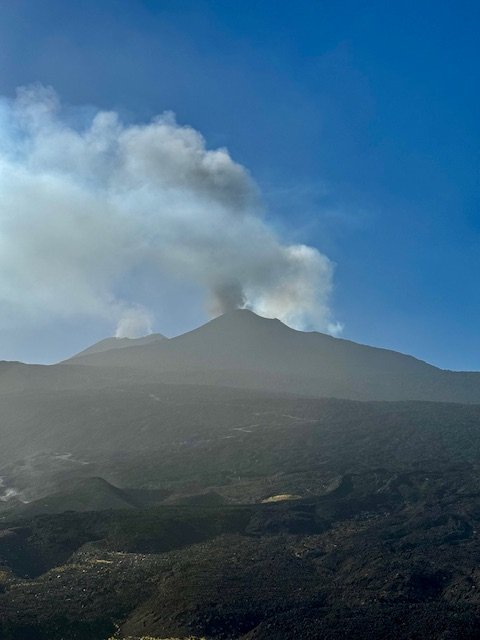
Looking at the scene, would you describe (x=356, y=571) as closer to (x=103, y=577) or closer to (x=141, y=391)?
(x=103, y=577)

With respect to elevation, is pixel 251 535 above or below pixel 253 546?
below

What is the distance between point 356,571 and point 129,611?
51.2 feet

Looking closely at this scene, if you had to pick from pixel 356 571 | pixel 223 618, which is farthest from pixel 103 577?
pixel 356 571

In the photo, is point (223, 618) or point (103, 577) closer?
point (223, 618)

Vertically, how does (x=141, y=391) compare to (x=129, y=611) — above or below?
above

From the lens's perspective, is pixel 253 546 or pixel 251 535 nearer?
pixel 253 546

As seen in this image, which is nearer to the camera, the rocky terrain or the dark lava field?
the dark lava field

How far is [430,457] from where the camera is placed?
4008 inches

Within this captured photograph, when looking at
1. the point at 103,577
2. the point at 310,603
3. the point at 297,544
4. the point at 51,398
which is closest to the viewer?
the point at 310,603

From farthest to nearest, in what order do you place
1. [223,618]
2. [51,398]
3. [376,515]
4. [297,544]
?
[51,398]
[376,515]
[297,544]
[223,618]

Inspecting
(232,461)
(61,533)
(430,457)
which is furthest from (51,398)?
(61,533)

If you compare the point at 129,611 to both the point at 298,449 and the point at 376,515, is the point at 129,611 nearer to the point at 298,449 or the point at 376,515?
the point at 376,515

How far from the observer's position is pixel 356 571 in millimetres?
37844

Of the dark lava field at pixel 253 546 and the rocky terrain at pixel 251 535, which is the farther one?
the rocky terrain at pixel 251 535
